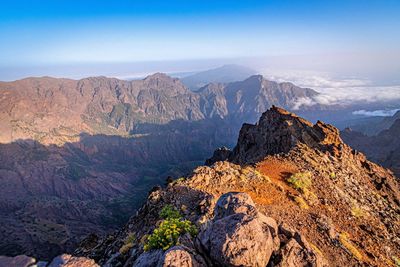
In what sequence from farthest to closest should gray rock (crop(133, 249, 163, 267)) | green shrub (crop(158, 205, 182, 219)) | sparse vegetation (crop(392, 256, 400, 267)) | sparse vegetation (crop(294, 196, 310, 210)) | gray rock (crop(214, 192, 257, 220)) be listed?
sparse vegetation (crop(294, 196, 310, 210)) → sparse vegetation (crop(392, 256, 400, 267)) → green shrub (crop(158, 205, 182, 219)) → gray rock (crop(214, 192, 257, 220)) → gray rock (crop(133, 249, 163, 267))

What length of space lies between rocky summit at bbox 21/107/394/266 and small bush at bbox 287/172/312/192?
3.7 inches

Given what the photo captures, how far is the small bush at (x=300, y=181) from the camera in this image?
29.1 m

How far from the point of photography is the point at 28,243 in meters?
153

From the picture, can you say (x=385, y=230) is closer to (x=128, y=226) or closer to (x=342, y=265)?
(x=342, y=265)

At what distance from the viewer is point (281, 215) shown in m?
22.6

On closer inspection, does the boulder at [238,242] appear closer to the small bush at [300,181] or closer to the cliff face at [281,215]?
the cliff face at [281,215]

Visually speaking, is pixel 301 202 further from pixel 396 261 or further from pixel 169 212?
pixel 169 212

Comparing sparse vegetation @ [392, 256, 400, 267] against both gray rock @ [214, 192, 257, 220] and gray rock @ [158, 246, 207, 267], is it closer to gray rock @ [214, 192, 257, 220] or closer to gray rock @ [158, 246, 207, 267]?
gray rock @ [214, 192, 257, 220]

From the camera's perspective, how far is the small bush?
1144 inches

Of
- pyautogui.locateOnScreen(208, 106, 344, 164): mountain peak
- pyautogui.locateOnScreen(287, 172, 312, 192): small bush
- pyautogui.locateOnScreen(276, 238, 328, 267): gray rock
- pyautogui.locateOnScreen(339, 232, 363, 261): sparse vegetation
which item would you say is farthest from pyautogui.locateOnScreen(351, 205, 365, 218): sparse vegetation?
pyautogui.locateOnScreen(276, 238, 328, 267): gray rock

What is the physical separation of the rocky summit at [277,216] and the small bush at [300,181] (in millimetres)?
93

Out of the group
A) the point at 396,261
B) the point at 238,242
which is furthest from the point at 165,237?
the point at 396,261

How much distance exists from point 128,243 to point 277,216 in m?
10.1

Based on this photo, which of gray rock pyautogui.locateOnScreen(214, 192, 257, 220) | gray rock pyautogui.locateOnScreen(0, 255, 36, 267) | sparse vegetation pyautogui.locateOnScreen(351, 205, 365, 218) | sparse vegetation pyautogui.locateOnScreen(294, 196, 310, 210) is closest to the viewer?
gray rock pyautogui.locateOnScreen(0, 255, 36, 267)
